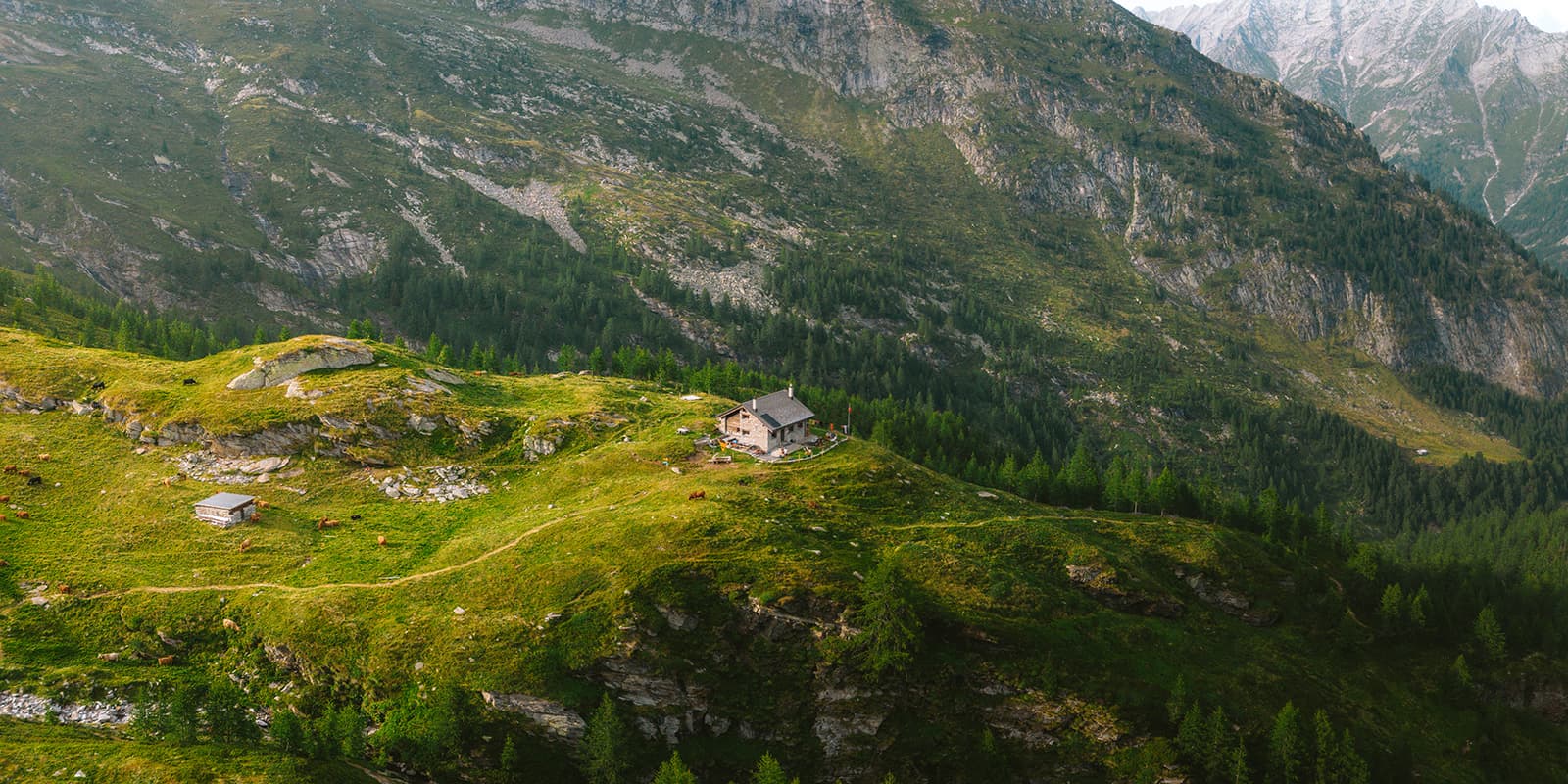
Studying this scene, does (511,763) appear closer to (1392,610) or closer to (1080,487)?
(1080,487)

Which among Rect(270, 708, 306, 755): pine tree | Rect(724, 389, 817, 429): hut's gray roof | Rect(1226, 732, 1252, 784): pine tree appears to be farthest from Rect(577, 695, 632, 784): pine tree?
Rect(1226, 732, 1252, 784): pine tree

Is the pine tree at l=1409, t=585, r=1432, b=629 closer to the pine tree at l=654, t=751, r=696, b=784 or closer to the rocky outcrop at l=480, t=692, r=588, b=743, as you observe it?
the pine tree at l=654, t=751, r=696, b=784

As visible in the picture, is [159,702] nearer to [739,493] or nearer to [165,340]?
[739,493]

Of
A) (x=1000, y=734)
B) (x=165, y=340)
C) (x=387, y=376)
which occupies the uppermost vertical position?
(x=387, y=376)

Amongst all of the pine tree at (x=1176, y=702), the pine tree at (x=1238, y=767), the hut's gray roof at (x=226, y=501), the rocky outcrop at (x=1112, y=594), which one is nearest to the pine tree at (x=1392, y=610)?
the rocky outcrop at (x=1112, y=594)

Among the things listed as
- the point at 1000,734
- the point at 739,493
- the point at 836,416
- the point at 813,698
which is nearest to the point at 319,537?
the point at 739,493
